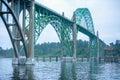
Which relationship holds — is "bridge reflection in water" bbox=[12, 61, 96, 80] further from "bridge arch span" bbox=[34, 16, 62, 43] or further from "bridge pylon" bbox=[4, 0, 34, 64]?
"bridge arch span" bbox=[34, 16, 62, 43]

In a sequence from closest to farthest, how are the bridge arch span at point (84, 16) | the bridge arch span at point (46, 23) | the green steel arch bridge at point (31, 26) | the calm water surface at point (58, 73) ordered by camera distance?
the calm water surface at point (58, 73) → the green steel arch bridge at point (31, 26) → the bridge arch span at point (46, 23) → the bridge arch span at point (84, 16)

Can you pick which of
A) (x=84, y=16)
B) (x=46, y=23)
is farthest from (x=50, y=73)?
(x=84, y=16)

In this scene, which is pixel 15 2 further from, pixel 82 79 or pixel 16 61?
pixel 82 79

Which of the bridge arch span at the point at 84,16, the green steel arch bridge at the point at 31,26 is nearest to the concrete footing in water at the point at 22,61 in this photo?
the green steel arch bridge at the point at 31,26

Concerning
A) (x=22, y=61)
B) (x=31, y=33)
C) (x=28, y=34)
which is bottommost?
(x=22, y=61)

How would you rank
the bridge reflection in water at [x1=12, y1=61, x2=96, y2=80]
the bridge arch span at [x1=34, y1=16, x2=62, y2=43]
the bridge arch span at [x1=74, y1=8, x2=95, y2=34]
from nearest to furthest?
the bridge reflection in water at [x1=12, y1=61, x2=96, y2=80], the bridge arch span at [x1=34, y1=16, x2=62, y2=43], the bridge arch span at [x1=74, y1=8, x2=95, y2=34]

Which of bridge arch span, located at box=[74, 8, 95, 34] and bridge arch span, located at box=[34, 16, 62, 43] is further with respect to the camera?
bridge arch span, located at box=[74, 8, 95, 34]

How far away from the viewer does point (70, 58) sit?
384ft

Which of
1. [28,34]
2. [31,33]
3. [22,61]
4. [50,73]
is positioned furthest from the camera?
[28,34]

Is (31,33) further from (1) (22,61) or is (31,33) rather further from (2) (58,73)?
(2) (58,73)

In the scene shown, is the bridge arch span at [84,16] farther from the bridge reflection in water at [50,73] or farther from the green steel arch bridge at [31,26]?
the bridge reflection in water at [50,73]

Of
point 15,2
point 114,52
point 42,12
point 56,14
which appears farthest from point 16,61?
point 114,52

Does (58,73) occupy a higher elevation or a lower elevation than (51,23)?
lower

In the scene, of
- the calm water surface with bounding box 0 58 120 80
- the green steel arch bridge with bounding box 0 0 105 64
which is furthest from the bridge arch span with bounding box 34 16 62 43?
the calm water surface with bounding box 0 58 120 80
